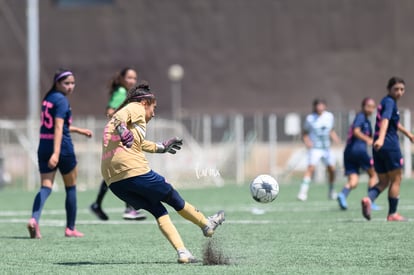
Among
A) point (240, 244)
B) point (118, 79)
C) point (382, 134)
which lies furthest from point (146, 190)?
point (118, 79)

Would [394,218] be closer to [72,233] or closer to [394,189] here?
[394,189]

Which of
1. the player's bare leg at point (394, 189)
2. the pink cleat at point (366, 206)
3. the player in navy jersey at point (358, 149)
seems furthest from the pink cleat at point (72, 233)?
the player in navy jersey at point (358, 149)

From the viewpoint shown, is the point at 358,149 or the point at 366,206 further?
the point at 358,149

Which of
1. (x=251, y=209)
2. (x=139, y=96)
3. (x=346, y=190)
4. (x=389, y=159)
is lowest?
(x=251, y=209)

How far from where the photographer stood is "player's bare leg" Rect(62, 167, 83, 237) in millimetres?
12984

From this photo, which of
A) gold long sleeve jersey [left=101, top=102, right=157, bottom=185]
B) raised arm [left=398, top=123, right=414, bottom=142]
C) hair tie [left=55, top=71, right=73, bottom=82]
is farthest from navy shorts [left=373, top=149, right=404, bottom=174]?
gold long sleeve jersey [left=101, top=102, right=157, bottom=185]

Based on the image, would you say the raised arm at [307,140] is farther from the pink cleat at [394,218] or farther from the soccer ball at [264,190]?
the soccer ball at [264,190]

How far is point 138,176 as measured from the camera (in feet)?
32.3

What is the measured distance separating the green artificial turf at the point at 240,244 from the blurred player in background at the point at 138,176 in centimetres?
27

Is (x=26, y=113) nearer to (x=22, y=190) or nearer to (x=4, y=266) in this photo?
(x=22, y=190)

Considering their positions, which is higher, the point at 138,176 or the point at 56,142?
the point at 56,142

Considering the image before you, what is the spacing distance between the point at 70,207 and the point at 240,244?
8.52ft

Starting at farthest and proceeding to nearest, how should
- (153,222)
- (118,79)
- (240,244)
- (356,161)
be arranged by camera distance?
1. (356,161)
2. (153,222)
3. (118,79)
4. (240,244)

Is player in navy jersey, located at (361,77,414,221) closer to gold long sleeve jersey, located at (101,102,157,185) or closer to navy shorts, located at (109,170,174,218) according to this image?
navy shorts, located at (109,170,174,218)
